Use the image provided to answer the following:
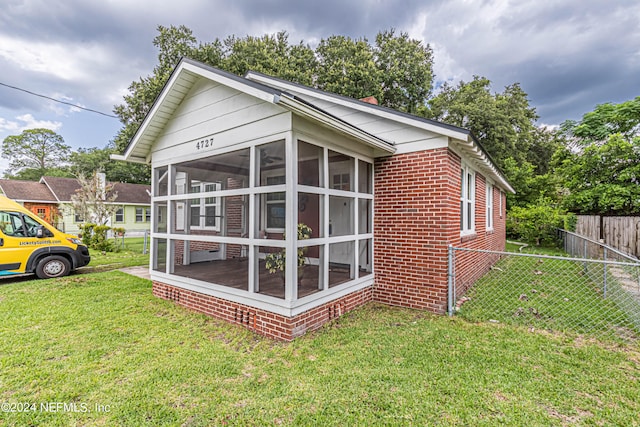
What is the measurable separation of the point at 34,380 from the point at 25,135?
50.2 m

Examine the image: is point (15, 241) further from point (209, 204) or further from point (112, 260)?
point (209, 204)

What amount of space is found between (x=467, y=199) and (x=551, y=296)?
259 cm

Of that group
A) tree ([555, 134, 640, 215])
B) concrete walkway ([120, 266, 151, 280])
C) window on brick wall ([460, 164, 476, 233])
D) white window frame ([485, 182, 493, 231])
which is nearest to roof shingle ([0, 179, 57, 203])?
concrete walkway ([120, 266, 151, 280])

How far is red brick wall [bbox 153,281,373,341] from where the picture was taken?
3.90 metres

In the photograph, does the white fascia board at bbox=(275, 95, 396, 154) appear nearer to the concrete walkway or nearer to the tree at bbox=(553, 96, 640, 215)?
the concrete walkway

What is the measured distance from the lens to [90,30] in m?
10.2

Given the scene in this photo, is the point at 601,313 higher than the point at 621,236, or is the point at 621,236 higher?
the point at 621,236

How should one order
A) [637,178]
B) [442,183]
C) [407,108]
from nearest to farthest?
[442,183] → [637,178] → [407,108]

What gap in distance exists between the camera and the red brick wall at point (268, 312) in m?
3.90

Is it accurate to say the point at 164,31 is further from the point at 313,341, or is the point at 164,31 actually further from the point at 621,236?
the point at 621,236

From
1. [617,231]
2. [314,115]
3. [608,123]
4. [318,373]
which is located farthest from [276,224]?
[608,123]

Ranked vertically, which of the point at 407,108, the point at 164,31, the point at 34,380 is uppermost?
the point at 164,31

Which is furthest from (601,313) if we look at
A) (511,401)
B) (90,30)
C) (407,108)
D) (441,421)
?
(407,108)

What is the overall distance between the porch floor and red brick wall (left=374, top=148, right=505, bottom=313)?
0.93 m
